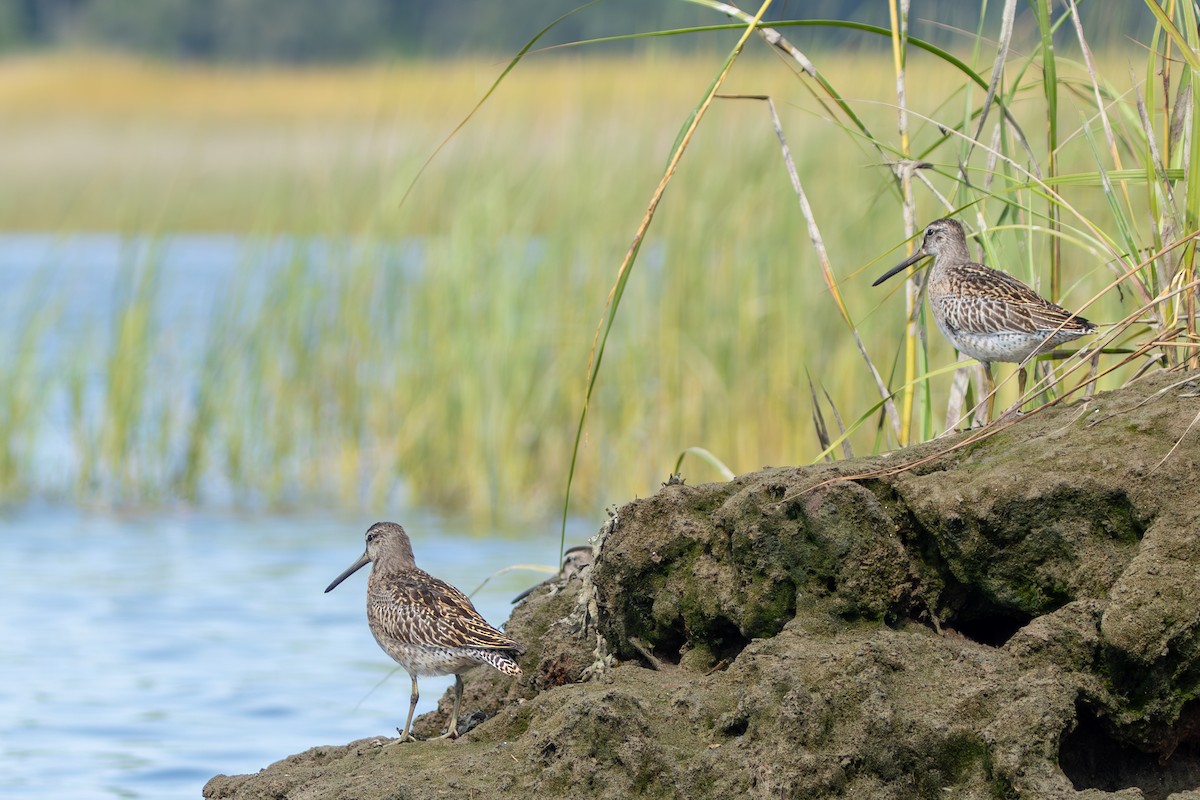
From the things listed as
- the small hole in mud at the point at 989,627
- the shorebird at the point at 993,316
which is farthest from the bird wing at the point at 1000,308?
the small hole in mud at the point at 989,627

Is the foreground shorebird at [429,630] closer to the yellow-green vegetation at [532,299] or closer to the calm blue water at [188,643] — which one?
the calm blue water at [188,643]

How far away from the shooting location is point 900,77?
5086mm

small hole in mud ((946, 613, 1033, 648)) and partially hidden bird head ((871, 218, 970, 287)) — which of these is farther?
partially hidden bird head ((871, 218, 970, 287))

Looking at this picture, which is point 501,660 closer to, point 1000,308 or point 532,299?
point 1000,308

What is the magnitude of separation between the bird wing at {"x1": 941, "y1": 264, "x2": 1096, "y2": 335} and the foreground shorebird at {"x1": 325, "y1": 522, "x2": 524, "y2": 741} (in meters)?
1.69

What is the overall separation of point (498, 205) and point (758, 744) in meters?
7.26

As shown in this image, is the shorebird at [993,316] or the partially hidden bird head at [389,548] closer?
the shorebird at [993,316]

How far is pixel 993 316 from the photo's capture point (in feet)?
15.7

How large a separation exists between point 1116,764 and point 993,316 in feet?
4.69

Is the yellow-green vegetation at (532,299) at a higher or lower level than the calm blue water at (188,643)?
higher

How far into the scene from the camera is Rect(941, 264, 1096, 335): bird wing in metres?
4.71

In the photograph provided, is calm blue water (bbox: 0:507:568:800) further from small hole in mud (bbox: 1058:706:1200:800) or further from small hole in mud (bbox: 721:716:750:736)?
small hole in mud (bbox: 1058:706:1200:800)

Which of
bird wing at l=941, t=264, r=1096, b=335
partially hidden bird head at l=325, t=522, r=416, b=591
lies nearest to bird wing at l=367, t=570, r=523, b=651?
partially hidden bird head at l=325, t=522, r=416, b=591

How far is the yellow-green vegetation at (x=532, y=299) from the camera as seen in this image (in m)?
9.73
